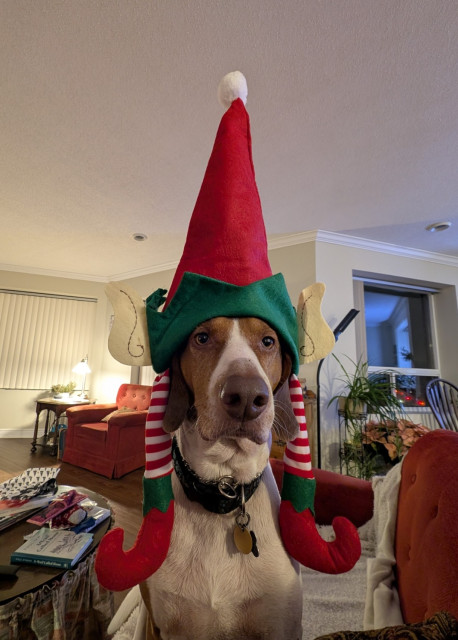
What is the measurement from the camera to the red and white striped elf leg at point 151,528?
59 cm

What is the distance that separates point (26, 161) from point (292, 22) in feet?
7.44

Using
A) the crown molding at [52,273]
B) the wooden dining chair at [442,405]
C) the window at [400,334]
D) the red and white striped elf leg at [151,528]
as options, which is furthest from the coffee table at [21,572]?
the crown molding at [52,273]

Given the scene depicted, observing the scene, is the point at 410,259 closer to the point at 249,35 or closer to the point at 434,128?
the point at 434,128

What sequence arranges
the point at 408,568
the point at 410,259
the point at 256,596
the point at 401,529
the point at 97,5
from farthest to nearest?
the point at 410,259 → the point at 97,5 → the point at 401,529 → the point at 408,568 → the point at 256,596

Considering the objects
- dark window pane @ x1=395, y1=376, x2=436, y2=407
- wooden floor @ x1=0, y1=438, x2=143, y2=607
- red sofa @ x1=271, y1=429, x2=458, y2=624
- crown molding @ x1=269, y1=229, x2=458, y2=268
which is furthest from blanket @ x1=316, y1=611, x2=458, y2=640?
dark window pane @ x1=395, y1=376, x2=436, y2=407

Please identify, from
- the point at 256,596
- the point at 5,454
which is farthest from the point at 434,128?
the point at 5,454

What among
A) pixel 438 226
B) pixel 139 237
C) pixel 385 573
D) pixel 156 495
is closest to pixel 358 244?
pixel 438 226

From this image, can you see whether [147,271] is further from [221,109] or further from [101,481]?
[221,109]

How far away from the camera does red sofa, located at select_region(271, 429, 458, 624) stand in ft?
2.07

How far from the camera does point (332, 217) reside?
11.0ft

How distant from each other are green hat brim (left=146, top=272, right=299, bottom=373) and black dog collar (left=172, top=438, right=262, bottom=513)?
0.27 meters

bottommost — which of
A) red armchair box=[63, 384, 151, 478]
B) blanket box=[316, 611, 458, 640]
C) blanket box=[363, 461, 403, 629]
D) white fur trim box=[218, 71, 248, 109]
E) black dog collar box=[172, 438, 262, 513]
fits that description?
red armchair box=[63, 384, 151, 478]

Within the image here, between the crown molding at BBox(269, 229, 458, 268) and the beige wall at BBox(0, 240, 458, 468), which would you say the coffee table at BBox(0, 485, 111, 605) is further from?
the crown molding at BBox(269, 229, 458, 268)

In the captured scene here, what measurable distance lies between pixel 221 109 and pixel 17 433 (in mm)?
5810
